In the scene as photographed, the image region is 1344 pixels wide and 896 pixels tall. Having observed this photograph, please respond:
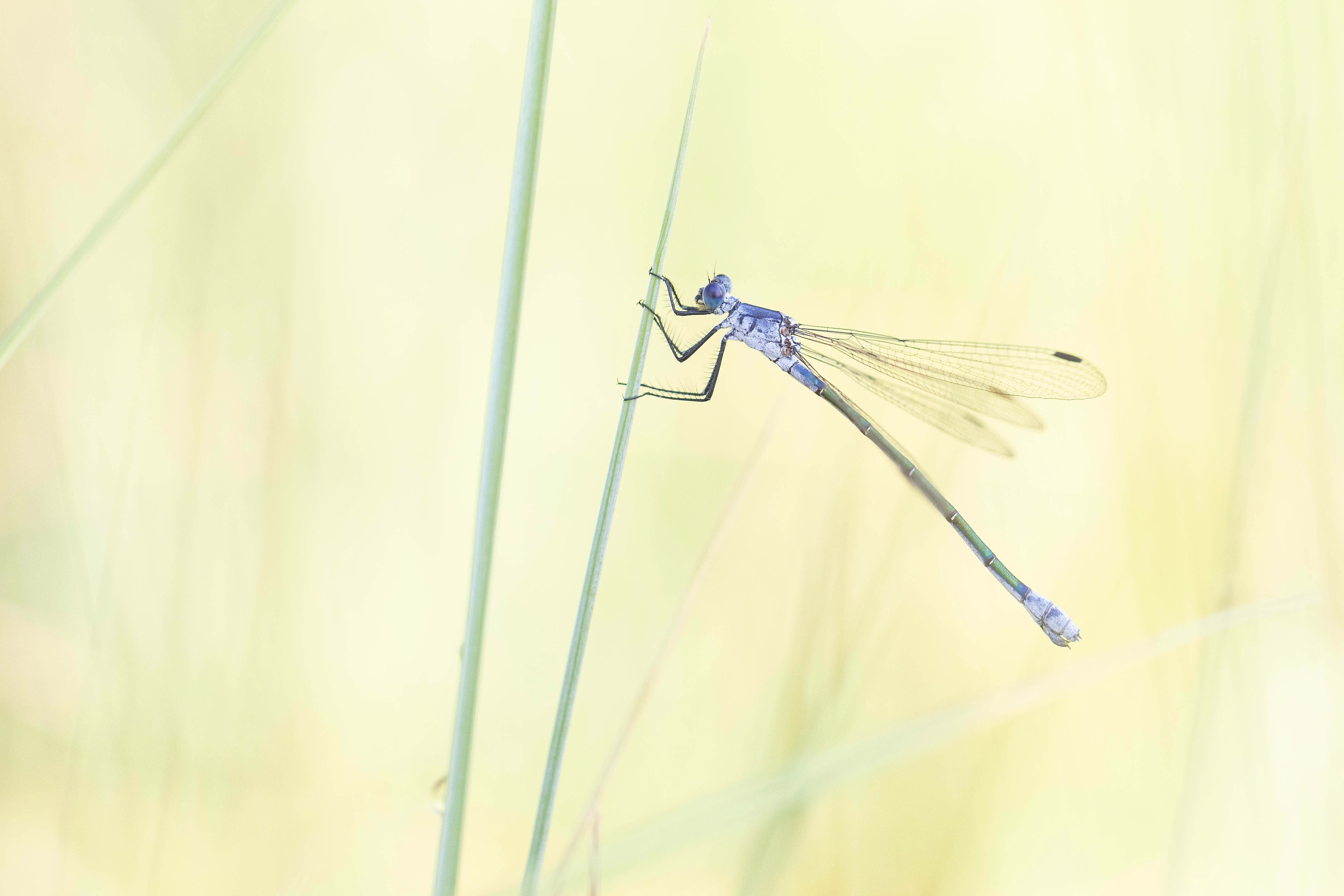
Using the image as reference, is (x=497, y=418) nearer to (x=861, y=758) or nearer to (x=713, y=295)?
(x=861, y=758)

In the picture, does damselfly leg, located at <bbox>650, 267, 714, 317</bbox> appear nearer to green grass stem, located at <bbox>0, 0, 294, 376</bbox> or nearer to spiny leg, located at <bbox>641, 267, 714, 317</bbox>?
spiny leg, located at <bbox>641, 267, 714, 317</bbox>

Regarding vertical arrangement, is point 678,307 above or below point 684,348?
above

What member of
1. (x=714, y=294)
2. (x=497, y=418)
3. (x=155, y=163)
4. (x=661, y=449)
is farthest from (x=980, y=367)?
(x=155, y=163)

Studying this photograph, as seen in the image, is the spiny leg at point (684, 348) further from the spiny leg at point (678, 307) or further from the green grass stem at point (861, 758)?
the green grass stem at point (861, 758)

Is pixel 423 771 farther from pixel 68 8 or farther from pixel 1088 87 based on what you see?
pixel 1088 87

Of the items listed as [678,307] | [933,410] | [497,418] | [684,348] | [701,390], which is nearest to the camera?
[497,418]

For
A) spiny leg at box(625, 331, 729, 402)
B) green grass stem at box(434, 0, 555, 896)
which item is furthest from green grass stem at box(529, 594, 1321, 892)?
spiny leg at box(625, 331, 729, 402)
